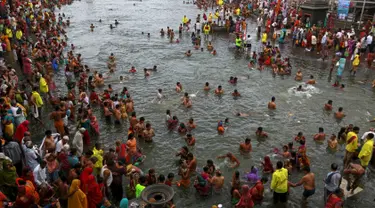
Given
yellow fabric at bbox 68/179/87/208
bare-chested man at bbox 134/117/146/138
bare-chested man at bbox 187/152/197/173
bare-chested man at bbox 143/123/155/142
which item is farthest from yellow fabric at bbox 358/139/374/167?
yellow fabric at bbox 68/179/87/208

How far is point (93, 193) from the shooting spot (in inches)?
316

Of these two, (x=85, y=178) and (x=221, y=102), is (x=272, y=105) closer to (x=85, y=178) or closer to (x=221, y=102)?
(x=221, y=102)

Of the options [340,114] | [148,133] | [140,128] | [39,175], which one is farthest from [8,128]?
[340,114]

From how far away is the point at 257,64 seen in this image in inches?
923

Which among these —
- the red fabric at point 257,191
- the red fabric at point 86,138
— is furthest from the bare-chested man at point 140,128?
the red fabric at point 257,191

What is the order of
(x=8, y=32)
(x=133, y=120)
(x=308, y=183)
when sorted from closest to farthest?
(x=308, y=183)
(x=133, y=120)
(x=8, y=32)

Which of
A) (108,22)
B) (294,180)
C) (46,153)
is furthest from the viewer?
(108,22)

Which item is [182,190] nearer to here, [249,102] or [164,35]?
[249,102]

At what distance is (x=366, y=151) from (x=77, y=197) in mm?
9060

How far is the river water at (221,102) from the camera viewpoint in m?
12.2

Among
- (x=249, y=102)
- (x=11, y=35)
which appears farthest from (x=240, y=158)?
(x=11, y=35)

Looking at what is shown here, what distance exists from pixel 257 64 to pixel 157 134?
39.6 feet

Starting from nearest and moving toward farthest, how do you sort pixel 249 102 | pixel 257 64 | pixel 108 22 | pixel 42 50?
pixel 249 102
pixel 42 50
pixel 257 64
pixel 108 22

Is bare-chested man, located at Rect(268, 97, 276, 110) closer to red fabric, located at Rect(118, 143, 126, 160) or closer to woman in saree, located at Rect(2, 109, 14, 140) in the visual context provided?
red fabric, located at Rect(118, 143, 126, 160)
